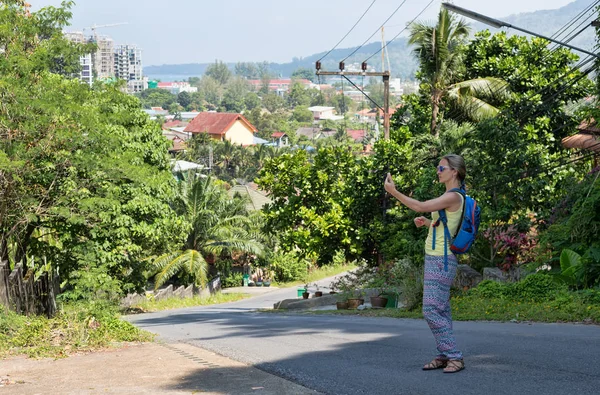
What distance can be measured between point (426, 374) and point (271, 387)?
1.39m

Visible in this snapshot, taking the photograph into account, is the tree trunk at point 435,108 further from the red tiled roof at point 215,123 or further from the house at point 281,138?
the house at point 281,138

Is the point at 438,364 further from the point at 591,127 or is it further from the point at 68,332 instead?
the point at 591,127

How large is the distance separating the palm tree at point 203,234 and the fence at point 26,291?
21041mm

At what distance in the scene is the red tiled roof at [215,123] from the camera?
13256 centimetres

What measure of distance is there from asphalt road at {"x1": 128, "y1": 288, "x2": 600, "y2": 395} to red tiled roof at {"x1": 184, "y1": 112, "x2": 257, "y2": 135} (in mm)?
121263

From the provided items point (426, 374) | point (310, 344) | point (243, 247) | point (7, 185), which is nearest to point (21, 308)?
point (7, 185)

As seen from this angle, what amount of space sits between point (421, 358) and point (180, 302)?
3208 centimetres

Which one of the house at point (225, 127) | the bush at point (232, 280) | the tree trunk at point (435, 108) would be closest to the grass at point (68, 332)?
the tree trunk at point (435, 108)

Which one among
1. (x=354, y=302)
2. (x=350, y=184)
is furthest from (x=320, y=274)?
(x=354, y=302)

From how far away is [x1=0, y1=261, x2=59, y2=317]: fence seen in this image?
15.1 m

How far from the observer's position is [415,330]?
1102 cm

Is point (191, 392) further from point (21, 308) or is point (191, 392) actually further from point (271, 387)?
point (21, 308)

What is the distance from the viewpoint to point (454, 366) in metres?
7.00

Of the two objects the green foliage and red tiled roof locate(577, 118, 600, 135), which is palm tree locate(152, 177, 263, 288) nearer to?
red tiled roof locate(577, 118, 600, 135)
